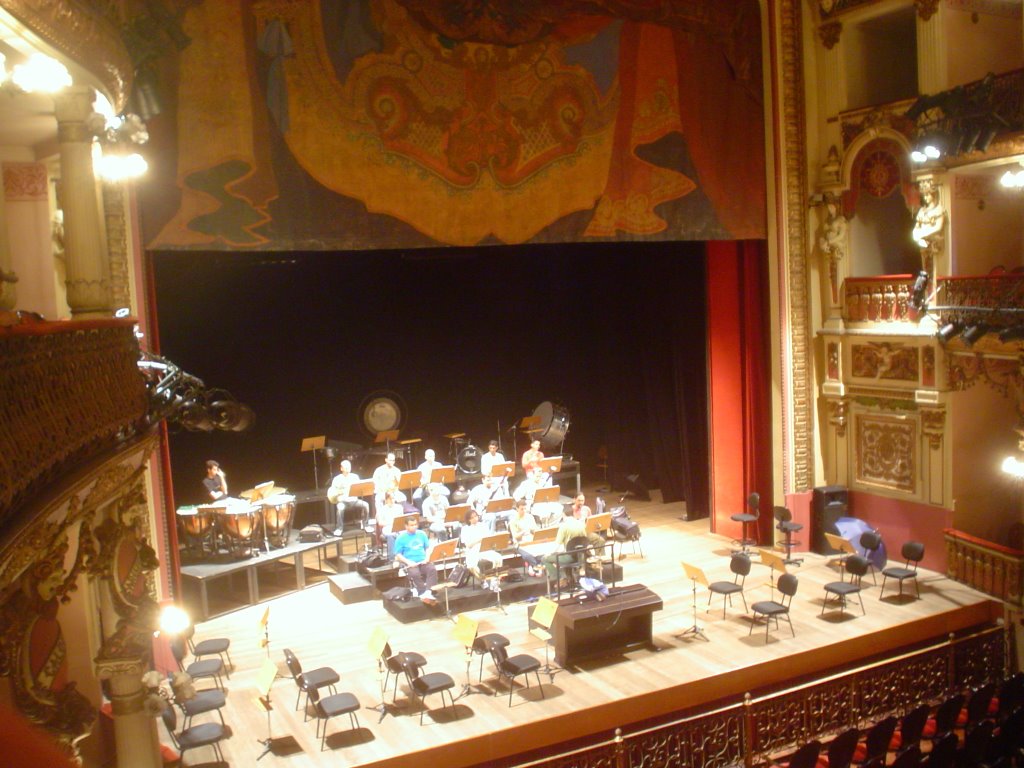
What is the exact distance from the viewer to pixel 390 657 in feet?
33.1

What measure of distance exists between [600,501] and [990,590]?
213 inches

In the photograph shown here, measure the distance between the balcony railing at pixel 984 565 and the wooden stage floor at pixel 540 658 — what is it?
0.21 metres

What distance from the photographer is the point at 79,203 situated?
7.12 m

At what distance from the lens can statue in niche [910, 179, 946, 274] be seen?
13.2 m

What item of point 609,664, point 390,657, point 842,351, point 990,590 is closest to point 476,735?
point 390,657

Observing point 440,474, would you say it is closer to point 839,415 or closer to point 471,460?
point 471,460

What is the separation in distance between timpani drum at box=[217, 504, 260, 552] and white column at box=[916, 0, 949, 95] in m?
11.1

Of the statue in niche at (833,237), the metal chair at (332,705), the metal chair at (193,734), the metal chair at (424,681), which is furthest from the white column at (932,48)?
the metal chair at (193,734)

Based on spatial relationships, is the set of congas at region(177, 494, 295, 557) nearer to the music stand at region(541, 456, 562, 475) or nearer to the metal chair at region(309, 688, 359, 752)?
the metal chair at region(309, 688, 359, 752)

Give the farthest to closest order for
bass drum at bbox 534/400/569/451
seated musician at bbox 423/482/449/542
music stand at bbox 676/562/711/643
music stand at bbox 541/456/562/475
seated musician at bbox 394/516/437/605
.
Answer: bass drum at bbox 534/400/569/451
music stand at bbox 541/456/562/475
seated musician at bbox 423/482/449/542
seated musician at bbox 394/516/437/605
music stand at bbox 676/562/711/643

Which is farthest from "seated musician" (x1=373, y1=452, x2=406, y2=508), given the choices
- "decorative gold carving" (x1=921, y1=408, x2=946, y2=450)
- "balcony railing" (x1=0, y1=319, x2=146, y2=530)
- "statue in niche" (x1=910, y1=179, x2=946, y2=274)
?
"statue in niche" (x1=910, y1=179, x2=946, y2=274)

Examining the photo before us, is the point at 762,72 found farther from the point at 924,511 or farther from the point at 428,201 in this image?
the point at 924,511

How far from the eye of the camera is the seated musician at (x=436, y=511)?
44.6ft

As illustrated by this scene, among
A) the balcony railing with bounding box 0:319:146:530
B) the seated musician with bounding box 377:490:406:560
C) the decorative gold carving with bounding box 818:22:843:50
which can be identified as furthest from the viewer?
the decorative gold carving with bounding box 818:22:843:50
